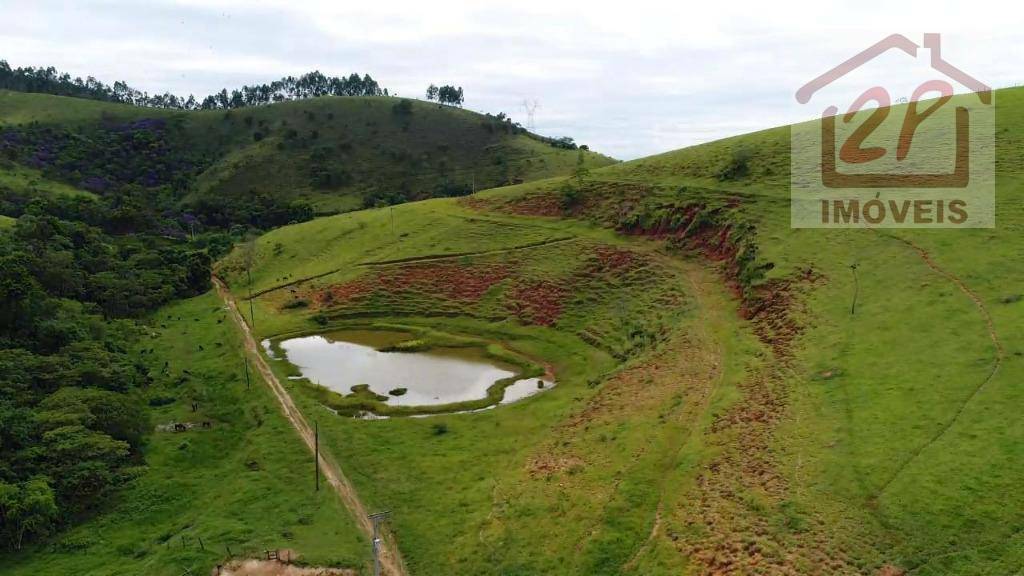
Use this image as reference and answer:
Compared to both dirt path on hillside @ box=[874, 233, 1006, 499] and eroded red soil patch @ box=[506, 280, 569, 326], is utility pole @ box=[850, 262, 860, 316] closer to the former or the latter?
dirt path on hillside @ box=[874, 233, 1006, 499]

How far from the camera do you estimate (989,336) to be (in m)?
35.0

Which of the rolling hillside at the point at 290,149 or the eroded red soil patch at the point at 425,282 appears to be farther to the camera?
the rolling hillside at the point at 290,149

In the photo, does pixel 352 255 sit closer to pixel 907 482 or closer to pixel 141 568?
pixel 141 568

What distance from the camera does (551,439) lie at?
131 feet

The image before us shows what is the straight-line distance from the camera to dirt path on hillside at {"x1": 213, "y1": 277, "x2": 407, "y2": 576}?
98.5 ft

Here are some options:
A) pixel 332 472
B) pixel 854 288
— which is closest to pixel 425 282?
pixel 332 472

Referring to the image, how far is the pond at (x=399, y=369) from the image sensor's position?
50969 mm

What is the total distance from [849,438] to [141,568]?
35.3 m

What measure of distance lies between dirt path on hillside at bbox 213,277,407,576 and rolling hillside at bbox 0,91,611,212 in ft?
263

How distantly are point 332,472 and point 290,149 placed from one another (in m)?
137

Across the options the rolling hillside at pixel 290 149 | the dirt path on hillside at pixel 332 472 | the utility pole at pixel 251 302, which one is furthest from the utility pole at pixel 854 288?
the rolling hillside at pixel 290 149

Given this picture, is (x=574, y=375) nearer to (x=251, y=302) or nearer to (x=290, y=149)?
(x=251, y=302)

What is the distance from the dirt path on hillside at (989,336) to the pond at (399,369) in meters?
28.1

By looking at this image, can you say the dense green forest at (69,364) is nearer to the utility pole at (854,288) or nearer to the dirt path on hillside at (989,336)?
the dirt path on hillside at (989,336)
